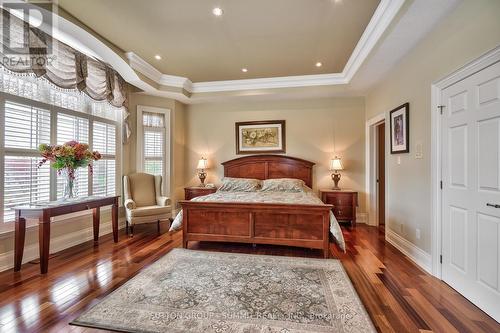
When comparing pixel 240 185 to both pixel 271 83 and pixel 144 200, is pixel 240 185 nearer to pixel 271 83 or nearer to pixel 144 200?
pixel 144 200

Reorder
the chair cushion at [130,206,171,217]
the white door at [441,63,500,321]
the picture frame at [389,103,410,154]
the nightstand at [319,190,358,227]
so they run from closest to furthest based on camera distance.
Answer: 1. the white door at [441,63,500,321]
2. the picture frame at [389,103,410,154]
3. the chair cushion at [130,206,171,217]
4. the nightstand at [319,190,358,227]

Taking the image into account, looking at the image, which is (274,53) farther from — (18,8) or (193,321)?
(193,321)

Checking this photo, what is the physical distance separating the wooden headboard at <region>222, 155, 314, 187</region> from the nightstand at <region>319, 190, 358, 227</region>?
0.55m

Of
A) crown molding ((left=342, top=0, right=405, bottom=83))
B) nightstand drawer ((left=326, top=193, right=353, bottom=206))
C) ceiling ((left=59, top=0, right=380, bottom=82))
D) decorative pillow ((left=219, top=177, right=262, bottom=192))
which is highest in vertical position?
ceiling ((left=59, top=0, right=380, bottom=82))

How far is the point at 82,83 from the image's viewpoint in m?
3.31

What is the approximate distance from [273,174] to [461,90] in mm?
3306

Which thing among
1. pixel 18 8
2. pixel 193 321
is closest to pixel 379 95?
pixel 193 321

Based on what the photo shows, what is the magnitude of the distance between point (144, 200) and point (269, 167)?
2.57 meters

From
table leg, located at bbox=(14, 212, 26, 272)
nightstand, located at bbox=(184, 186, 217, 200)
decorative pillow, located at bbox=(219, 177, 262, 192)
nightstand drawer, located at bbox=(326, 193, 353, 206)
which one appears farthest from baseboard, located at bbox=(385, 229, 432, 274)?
table leg, located at bbox=(14, 212, 26, 272)

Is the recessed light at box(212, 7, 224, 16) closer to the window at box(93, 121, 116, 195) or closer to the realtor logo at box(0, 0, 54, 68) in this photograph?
the realtor logo at box(0, 0, 54, 68)

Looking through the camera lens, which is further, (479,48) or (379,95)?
(379,95)

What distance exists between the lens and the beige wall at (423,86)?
1.90 m

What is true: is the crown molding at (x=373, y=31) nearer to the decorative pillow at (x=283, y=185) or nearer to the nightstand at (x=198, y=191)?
the decorative pillow at (x=283, y=185)

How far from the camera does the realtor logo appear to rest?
242cm
